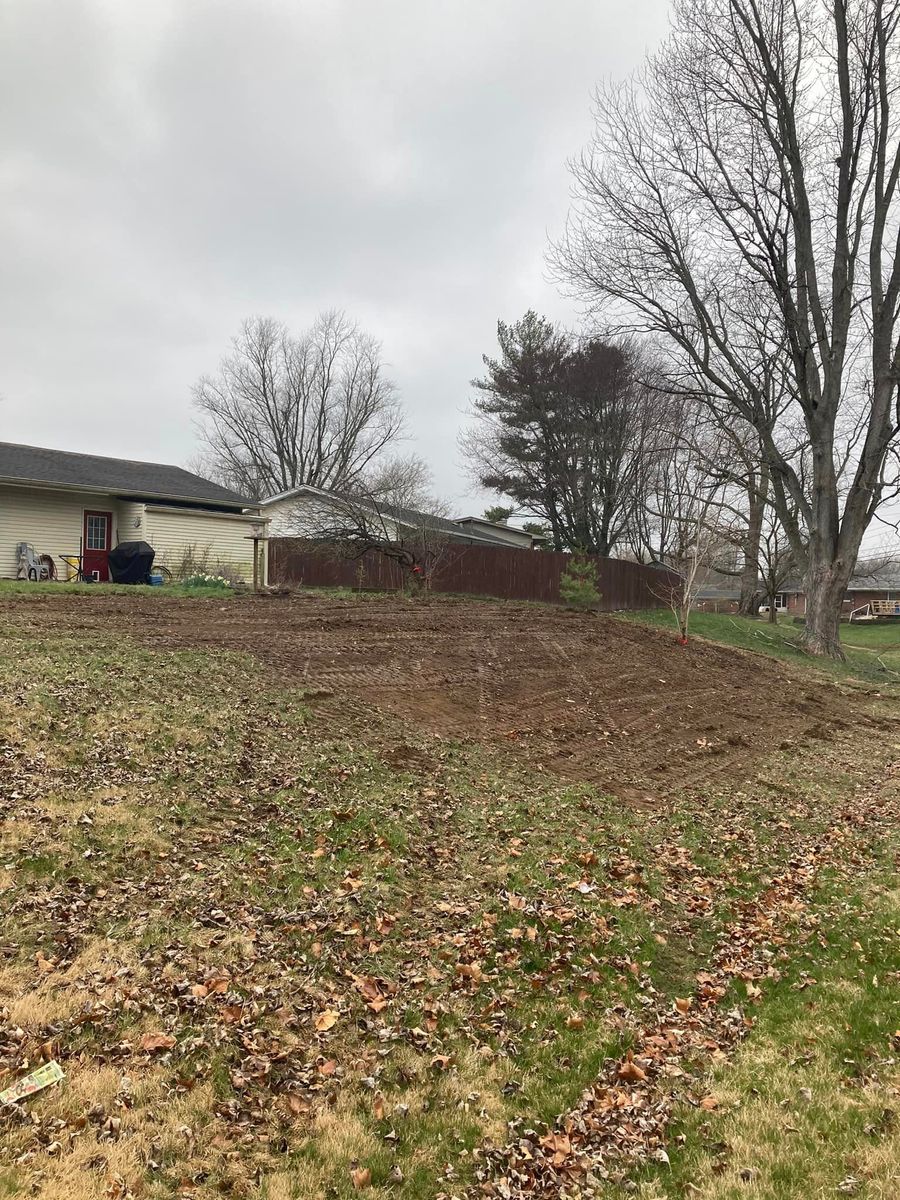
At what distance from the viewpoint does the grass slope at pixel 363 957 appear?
8.96ft

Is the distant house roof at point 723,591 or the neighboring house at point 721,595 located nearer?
the neighboring house at point 721,595

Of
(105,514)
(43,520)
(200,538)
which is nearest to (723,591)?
(200,538)

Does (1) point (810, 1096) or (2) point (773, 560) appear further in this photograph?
(2) point (773, 560)

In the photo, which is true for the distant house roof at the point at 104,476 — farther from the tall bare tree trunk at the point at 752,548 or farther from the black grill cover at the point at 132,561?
the tall bare tree trunk at the point at 752,548

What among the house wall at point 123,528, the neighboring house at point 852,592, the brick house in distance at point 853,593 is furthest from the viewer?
the neighboring house at point 852,592

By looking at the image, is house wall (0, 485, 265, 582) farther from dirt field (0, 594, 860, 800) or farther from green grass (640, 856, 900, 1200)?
green grass (640, 856, 900, 1200)

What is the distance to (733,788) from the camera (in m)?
7.39

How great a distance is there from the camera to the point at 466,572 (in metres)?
20.6

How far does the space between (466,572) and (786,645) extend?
889 cm

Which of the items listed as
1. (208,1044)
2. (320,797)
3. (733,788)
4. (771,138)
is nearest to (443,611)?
(733,788)

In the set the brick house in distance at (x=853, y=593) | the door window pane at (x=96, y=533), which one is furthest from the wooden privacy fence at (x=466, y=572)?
the brick house in distance at (x=853, y=593)

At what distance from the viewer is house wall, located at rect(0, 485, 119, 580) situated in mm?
16750

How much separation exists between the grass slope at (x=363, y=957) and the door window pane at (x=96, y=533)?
12.7m

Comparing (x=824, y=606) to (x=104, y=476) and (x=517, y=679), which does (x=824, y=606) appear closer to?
(x=517, y=679)
